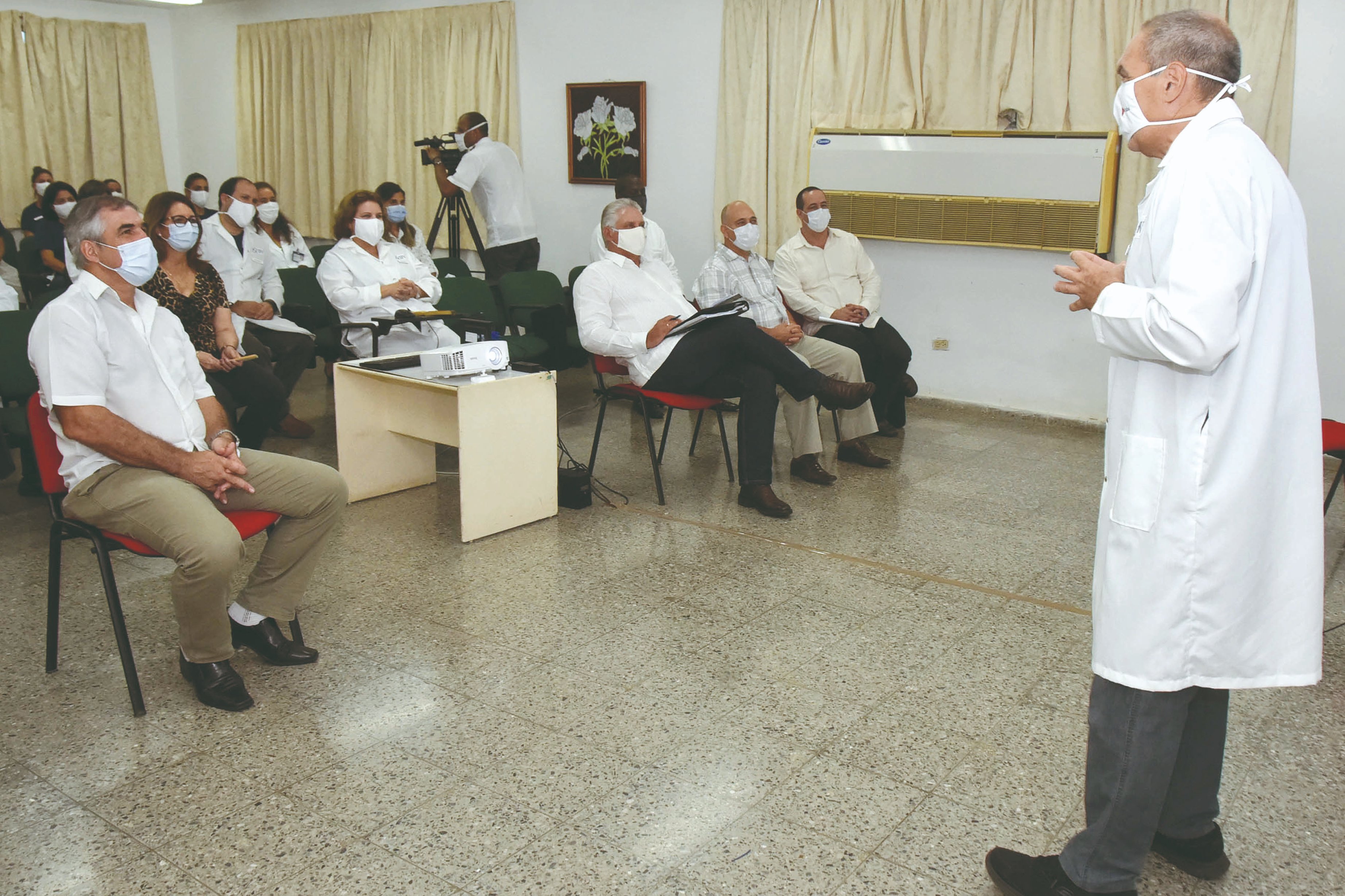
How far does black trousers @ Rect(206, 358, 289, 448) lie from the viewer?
421cm

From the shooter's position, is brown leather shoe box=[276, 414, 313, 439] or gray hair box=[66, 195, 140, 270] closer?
gray hair box=[66, 195, 140, 270]

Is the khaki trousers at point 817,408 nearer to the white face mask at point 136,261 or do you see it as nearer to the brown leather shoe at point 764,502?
the brown leather shoe at point 764,502

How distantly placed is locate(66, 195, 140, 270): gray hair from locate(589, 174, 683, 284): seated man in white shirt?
244cm

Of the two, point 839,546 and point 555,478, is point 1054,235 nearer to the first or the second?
point 839,546

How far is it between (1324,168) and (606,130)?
432 centimetres

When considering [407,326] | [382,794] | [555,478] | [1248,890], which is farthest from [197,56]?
[1248,890]

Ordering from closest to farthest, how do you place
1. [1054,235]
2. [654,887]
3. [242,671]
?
[654,887]
[242,671]
[1054,235]

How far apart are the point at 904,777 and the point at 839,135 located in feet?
15.4

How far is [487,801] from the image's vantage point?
219cm

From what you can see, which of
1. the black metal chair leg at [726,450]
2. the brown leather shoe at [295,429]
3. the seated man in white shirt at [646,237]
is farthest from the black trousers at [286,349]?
the black metal chair leg at [726,450]

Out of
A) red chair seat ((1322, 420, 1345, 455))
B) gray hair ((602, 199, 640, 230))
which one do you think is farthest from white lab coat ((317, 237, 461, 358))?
red chair seat ((1322, 420, 1345, 455))

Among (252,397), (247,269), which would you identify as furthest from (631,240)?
(247,269)

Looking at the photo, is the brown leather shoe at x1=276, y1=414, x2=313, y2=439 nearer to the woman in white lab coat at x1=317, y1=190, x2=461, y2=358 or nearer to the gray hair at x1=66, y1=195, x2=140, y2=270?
the woman in white lab coat at x1=317, y1=190, x2=461, y2=358

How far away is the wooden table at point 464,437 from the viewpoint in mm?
3762
